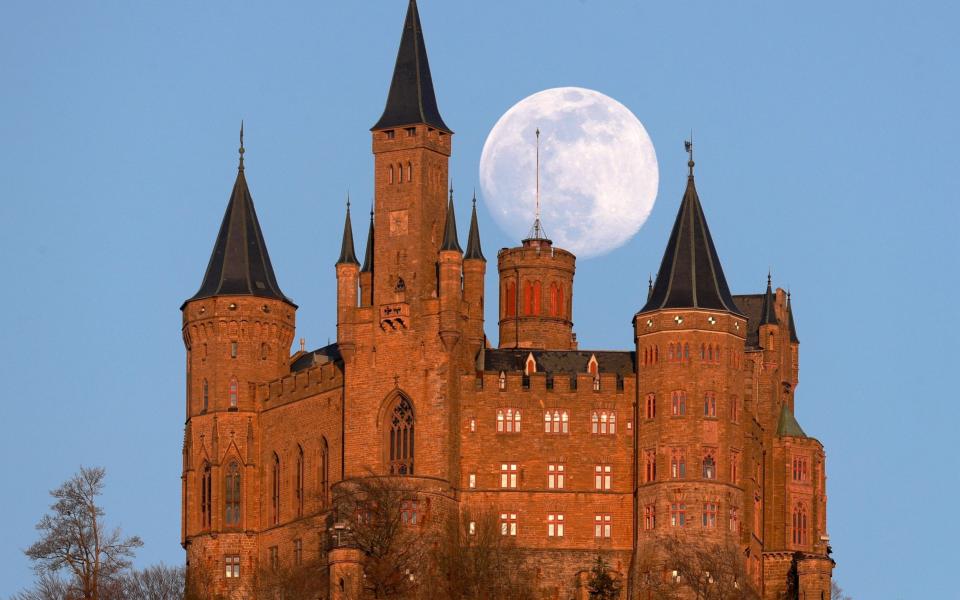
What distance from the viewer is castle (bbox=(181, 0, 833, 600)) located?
138 m

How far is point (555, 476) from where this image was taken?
140 metres

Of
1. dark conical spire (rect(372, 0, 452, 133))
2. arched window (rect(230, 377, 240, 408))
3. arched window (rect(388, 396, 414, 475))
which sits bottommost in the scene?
arched window (rect(388, 396, 414, 475))

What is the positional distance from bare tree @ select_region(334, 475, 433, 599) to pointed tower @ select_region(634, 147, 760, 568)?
1022 centimetres

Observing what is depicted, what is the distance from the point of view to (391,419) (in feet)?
456

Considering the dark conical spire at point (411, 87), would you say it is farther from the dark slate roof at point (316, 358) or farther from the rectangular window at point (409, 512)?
the rectangular window at point (409, 512)

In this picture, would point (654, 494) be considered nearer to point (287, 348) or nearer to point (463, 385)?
point (463, 385)

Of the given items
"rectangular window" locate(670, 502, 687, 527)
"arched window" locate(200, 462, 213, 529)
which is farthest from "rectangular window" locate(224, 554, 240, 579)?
"rectangular window" locate(670, 502, 687, 527)

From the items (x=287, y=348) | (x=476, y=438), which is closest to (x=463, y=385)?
(x=476, y=438)

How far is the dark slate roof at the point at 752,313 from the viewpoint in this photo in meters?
148

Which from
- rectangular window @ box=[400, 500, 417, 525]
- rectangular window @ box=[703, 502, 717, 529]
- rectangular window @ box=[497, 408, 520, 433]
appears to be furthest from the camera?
rectangular window @ box=[497, 408, 520, 433]

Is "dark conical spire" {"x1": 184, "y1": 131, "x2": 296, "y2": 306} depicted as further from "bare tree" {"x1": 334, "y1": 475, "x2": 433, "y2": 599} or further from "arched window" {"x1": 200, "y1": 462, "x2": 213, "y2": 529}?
"bare tree" {"x1": 334, "y1": 475, "x2": 433, "y2": 599}

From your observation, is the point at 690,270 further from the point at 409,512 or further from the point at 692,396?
the point at 409,512

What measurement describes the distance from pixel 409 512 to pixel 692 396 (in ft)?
44.4

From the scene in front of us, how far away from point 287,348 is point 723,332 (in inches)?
855
